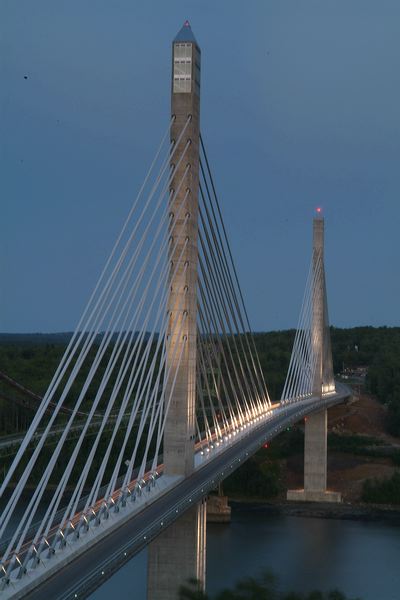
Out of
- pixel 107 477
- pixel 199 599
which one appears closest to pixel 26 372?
pixel 107 477

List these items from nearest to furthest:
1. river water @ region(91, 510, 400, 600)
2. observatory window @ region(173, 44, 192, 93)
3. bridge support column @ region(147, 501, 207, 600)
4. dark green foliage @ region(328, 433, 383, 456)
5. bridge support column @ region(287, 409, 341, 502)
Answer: bridge support column @ region(147, 501, 207, 600) → observatory window @ region(173, 44, 192, 93) → river water @ region(91, 510, 400, 600) → bridge support column @ region(287, 409, 341, 502) → dark green foliage @ region(328, 433, 383, 456)

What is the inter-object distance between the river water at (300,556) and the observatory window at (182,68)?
34.4ft

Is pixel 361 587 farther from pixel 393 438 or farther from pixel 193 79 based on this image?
pixel 393 438

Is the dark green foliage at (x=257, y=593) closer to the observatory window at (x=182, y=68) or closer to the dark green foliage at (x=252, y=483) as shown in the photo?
the observatory window at (x=182, y=68)

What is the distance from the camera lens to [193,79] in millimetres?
22156

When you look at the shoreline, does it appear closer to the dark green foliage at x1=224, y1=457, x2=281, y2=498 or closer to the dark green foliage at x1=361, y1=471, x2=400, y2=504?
the dark green foliage at x1=361, y1=471, x2=400, y2=504

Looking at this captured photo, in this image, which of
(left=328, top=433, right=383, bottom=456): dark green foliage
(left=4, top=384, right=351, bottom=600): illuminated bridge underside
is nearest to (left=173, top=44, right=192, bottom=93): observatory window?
(left=4, top=384, right=351, bottom=600): illuminated bridge underside

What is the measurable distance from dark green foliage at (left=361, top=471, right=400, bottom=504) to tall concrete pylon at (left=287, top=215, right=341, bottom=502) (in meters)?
1.23

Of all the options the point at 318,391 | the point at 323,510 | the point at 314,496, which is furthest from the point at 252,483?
the point at 318,391

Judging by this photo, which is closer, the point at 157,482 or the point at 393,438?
the point at 157,482

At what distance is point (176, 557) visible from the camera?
2038 centimetres

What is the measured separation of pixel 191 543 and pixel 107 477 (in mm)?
22388

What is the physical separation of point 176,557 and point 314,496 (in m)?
23.2

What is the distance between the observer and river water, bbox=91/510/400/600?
26.2 meters
